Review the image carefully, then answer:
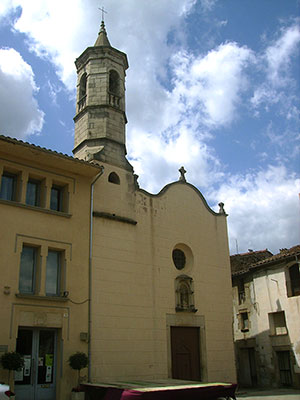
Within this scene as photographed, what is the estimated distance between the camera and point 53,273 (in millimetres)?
16469

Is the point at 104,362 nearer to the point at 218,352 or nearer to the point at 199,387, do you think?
the point at 199,387

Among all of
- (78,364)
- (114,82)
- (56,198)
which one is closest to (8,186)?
(56,198)

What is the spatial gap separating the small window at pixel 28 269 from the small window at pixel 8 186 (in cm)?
203

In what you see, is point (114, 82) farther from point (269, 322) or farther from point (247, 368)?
point (247, 368)

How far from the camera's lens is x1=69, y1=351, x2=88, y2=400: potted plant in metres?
14.8

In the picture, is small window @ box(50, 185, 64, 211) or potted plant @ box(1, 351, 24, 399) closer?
potted plant @ box(1, 351, 24, 399)

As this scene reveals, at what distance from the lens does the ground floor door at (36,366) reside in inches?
575

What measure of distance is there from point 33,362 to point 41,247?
157 inches

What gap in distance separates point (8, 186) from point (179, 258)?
904cm

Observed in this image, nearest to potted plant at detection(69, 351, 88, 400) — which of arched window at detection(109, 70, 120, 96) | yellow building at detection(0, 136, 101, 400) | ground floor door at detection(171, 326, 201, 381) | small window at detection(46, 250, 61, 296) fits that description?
yellow building at detection(0, 136, 101, 400)

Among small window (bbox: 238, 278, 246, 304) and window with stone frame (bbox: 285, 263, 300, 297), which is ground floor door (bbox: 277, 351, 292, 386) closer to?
window with stone frame (bbox: 285, 263, 300, 297)

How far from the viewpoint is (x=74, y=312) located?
16.2 m

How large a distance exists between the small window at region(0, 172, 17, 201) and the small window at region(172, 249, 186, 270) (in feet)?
27.7

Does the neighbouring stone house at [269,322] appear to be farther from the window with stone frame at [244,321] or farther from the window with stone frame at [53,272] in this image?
the window with stone frame at [53,272]
